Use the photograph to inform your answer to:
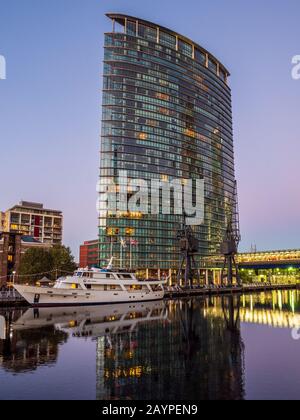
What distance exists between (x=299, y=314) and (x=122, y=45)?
160 metres

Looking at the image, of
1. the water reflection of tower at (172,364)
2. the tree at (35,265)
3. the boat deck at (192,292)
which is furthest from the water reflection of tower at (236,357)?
the tree at (35,265)

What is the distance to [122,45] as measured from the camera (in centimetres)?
18038

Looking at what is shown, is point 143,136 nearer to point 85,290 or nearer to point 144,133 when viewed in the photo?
point 144,133

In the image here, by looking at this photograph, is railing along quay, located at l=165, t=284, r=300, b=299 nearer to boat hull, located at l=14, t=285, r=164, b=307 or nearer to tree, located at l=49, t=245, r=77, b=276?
tree, located at l=49, t=245, r=77, b=276

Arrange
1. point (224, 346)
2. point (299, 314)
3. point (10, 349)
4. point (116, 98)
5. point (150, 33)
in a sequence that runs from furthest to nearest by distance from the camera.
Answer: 1. point (150, 33)
2. point (116, 98)
3. point (299, 314)
4. point (224, 346)
5. point (10, 349)

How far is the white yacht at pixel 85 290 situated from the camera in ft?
236

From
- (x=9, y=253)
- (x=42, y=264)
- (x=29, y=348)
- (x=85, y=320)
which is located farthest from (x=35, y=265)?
(x=29, y=348)

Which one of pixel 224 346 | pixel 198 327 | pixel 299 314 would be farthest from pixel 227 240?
pixel 224 346

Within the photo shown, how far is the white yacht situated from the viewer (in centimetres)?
7206

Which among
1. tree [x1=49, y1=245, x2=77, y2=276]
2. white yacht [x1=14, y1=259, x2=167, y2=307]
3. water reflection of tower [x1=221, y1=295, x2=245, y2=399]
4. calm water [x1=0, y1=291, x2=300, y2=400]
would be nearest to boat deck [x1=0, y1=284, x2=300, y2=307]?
white yacht [x1=14, y1=259, x2=167, y2=307]

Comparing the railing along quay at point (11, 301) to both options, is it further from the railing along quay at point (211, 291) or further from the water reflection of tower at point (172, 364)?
the railing along quay at point (211, 291)

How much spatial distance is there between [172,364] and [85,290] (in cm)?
4806

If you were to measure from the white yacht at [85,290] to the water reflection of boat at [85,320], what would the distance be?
11.0ft

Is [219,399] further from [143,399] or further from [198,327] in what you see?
[198,327]
